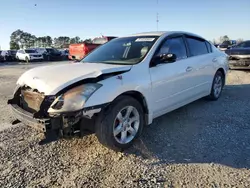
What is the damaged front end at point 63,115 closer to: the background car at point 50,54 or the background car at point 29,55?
the background car at point 29,55

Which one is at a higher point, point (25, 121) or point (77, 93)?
point (77, 93)

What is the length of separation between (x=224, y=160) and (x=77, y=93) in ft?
6.65

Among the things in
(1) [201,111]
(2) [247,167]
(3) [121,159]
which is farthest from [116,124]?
(1) [201,111]

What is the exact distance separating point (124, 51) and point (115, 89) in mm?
1289

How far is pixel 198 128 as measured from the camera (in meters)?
4.39

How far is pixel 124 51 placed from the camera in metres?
4.43

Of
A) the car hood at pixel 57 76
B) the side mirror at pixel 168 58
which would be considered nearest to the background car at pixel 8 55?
the car hood at pixel 57 76

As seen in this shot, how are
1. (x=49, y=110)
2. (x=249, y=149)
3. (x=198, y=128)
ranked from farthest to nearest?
(x=198, y=128), (x=249, y=149), (x=49, y=110)

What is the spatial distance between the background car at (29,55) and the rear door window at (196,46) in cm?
2655

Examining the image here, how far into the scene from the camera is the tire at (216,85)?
5.99m

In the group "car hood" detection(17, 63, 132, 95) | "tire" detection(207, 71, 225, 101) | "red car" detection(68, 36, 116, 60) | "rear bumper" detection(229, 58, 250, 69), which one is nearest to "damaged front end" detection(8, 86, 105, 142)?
"car hood" detection(17, 63, 132, 95)

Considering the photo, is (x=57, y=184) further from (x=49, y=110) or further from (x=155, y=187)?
(x=155, y=187)

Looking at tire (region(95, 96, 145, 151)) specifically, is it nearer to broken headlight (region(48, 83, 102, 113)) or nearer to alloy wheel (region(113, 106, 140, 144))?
alloy wheel (region(113, 106, 140, 144))

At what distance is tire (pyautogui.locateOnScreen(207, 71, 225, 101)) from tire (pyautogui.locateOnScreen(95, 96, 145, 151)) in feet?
9.20
